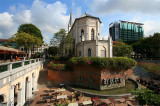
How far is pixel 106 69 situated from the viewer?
573 inches

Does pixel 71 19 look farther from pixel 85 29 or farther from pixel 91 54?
pixel 91 54

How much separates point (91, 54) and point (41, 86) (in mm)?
12631

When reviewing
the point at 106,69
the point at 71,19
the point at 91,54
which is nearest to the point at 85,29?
the point at 91,54

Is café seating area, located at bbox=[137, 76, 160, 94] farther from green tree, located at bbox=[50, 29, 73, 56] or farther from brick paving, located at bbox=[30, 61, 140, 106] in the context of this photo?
green tree, located at bbox=[50, 29, 73, 56]

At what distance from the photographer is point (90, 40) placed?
18953 millimetres

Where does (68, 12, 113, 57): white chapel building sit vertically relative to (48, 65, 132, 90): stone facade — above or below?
above

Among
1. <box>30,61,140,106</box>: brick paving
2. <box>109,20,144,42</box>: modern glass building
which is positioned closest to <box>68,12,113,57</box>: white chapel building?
<box>30,61,140,106</box>: brick paving

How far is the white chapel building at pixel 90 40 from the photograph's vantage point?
1852cm

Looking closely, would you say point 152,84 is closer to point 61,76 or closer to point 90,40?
point 90,40

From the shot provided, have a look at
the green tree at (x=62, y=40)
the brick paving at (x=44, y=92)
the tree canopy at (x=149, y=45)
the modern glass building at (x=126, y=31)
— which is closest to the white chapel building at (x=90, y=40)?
A: the green tree at (x=62, y=40)

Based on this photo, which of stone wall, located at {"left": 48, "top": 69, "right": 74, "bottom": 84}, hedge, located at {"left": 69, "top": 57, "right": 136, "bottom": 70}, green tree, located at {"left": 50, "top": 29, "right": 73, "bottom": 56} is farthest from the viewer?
green tree, located at {"left": 50, "top": 29, "right": 73, "bottom": 56}

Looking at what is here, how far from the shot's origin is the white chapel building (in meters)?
18.5

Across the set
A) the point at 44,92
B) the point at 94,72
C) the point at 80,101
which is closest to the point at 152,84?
the point at 94,72

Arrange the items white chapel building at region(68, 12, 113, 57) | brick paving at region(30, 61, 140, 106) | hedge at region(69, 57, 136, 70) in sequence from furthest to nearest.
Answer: white chapel building at region(68, 12, 113, 57)
hedge at region(69, 57, 136, 70)
brick paving at region(30, 61, 140, 106)
